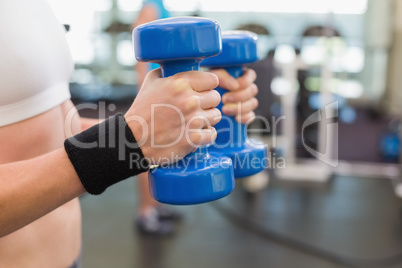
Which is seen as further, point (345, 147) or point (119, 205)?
point (345, 147)

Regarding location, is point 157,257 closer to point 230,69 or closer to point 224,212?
point 224,212

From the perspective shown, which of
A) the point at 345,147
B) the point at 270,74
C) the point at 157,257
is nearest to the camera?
the point at 157,257

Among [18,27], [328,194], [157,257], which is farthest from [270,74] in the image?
[18,27]

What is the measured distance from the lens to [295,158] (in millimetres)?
4012

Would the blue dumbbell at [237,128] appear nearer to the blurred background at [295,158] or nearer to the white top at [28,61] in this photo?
the blurred background at [295,158]

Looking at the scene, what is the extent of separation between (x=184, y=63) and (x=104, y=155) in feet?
0.49

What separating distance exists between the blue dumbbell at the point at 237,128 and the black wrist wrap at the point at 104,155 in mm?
242

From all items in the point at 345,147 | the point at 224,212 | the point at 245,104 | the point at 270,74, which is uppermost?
the point at 245,104

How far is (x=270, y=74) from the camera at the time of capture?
10.2 ft

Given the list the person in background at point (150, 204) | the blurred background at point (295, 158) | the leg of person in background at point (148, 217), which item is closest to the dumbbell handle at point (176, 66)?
the blurred background at point (295, 158)

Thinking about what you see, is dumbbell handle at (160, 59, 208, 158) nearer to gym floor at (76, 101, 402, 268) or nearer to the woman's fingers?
the woman's fingers

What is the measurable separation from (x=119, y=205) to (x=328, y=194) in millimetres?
1499

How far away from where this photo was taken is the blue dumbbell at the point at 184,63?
46 cm

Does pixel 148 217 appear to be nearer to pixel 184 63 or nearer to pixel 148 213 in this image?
pixel 148 213
